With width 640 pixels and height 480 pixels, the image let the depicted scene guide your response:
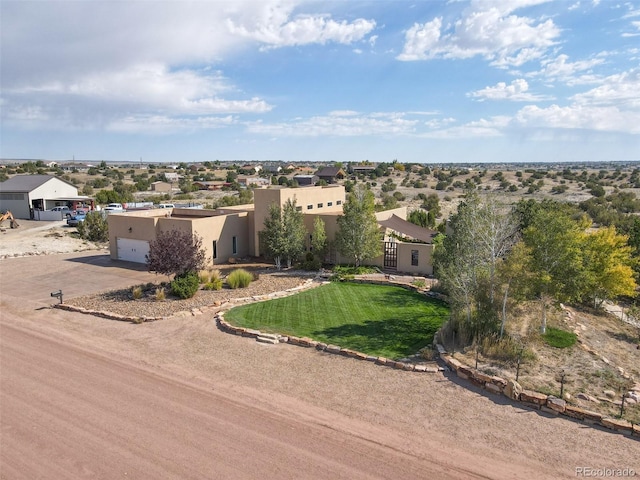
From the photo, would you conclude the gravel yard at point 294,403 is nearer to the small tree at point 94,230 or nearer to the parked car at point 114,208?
the small tree at point 94,230


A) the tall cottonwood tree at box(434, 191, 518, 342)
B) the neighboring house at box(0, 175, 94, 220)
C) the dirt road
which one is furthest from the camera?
the neighboring house at box(0, 175, 94, 220)

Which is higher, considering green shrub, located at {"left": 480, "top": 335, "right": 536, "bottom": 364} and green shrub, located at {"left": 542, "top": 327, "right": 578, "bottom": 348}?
green shrub, located at {"left": 480, "top": 335, "right": 536, "bottom": 364}

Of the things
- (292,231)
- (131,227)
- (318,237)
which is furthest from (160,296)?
(131,227)

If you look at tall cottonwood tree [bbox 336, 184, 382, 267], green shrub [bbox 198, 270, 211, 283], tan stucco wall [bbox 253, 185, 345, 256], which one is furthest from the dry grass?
tan stucco wall [bbox 253, 185, 345, 256]

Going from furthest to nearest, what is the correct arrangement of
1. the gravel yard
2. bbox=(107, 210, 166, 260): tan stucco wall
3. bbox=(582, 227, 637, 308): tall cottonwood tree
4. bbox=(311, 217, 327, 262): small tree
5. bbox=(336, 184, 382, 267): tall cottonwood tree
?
bbox=(107, 210, 166, 260): tan stucco wall
bbox=(311, 217, 327, 262): small tree
bbox=(336, 184, 382, 267): tall cottonwood tree
bbox=(582, 227, 637, 308): tall cottonwood tree
the gravel yard

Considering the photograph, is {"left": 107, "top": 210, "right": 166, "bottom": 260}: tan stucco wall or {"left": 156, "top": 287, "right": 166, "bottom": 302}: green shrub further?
{"left": 107, "top": 210, "right": 166, "bottom": 260}: tan stucco wall

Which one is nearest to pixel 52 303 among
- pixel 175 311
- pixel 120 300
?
pixel 120 300
